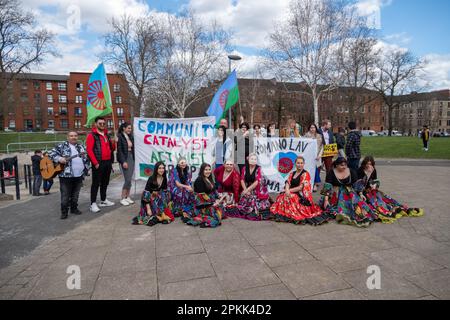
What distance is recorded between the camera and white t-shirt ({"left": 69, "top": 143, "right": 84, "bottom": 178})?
5477 millimetres

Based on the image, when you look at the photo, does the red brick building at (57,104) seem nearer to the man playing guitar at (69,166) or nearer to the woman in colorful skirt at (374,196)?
the man playing guitar at (69,166)

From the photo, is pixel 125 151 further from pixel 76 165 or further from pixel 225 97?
pixel 225 97

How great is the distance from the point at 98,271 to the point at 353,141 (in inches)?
242

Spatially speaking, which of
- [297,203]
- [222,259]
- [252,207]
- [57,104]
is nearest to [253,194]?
[252,207]

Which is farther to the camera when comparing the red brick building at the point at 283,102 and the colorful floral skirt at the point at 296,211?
the red brick building at the point at 283,102

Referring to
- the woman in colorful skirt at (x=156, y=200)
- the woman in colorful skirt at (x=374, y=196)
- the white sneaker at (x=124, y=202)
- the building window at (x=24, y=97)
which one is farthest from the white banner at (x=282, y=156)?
the building window at (x=24, y=97)

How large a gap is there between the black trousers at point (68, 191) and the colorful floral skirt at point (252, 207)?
331 centimetres

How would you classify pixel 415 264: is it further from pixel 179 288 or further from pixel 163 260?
pixel 163 260

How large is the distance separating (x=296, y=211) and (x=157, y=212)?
2599 millimetres

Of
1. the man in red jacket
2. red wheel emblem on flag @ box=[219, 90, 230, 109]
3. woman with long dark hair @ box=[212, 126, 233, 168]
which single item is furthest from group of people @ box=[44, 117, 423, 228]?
red wheel emblem on flag @ box=[219, 90, 230, 109]

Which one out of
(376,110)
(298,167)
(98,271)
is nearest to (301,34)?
(298,167)

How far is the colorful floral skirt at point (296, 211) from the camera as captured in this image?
196 inches

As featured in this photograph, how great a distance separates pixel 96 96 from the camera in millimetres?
5957

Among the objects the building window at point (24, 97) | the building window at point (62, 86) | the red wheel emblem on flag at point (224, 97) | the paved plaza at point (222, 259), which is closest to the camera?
the paved plaza at point (222, 259)
